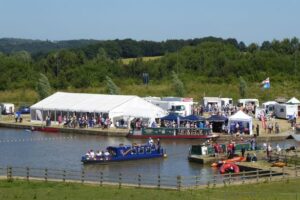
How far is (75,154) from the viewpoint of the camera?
50.6m

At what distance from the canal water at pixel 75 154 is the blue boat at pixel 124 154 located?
49 centimetres

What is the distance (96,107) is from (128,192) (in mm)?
35647

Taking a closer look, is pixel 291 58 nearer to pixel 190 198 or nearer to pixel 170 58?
pixel 170 58

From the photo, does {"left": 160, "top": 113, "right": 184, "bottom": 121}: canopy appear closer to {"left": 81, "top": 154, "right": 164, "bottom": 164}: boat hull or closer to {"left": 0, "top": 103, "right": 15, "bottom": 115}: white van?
{"left": 81, "top": 154, "right": 164, "bottom": 164}: boat hull

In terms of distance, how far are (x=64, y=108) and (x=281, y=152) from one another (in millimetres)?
28533

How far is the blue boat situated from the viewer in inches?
1791

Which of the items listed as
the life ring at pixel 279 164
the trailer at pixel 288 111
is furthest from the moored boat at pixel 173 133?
the life ring at pixel 279 164

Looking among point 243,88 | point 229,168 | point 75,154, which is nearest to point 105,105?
point 75,154

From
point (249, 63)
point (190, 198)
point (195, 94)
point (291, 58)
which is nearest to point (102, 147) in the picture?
point (190, 198)

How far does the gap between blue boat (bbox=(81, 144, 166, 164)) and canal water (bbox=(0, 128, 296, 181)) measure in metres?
0.49

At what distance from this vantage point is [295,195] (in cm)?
2953

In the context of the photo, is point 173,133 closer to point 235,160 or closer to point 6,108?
point 235,160

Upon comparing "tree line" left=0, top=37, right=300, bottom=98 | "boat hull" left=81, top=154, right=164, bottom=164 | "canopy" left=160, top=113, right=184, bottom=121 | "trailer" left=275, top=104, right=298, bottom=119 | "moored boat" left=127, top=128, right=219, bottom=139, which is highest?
"tree line" left=0, top=37, right=300, bottom=98

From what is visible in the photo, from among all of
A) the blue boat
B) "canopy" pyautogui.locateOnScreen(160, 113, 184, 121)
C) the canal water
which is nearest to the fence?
the canal water
